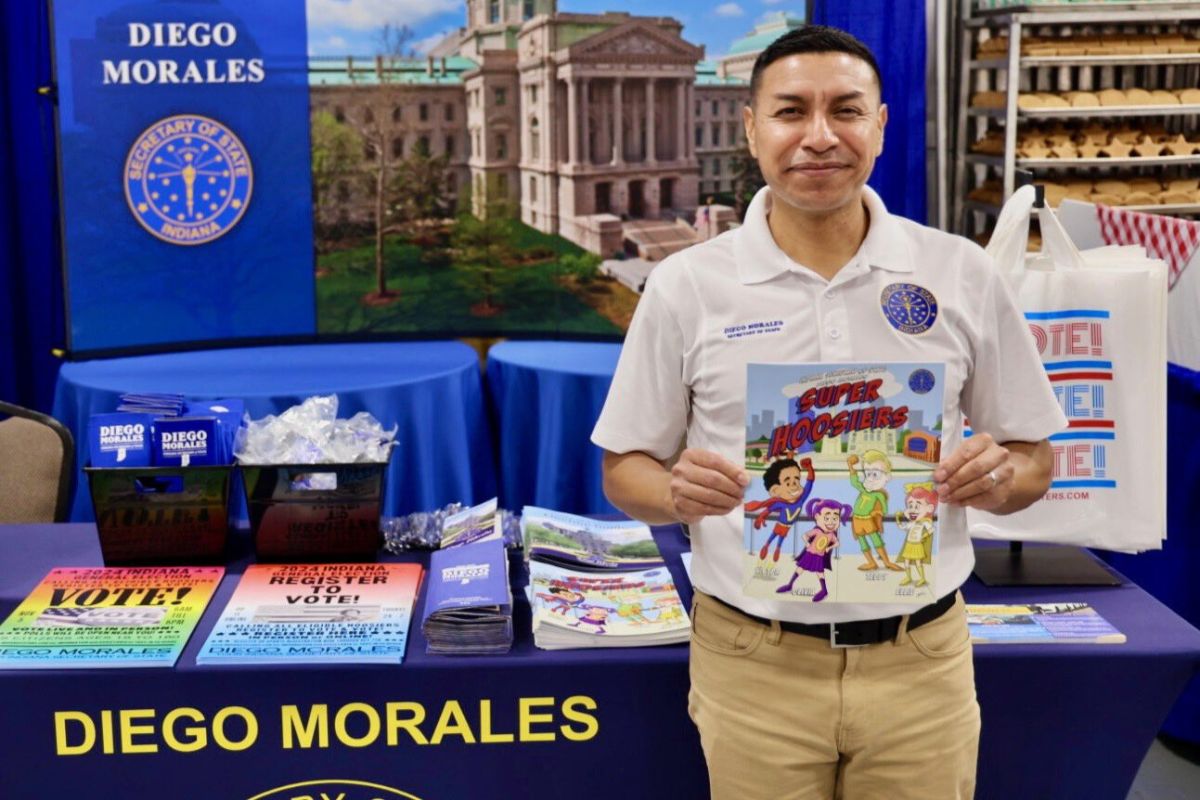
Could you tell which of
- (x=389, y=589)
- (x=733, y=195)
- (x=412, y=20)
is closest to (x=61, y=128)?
(x=412, y=20)

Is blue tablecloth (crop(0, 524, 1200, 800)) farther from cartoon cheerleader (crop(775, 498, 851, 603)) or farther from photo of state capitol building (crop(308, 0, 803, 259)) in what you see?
photo of state capitol building (crop(308, 0, 803, 259))

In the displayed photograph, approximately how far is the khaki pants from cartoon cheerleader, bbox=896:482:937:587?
107mm

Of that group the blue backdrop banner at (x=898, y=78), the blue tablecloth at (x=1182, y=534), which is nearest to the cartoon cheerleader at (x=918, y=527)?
the blue tablecloth at (x=1182, y=534)

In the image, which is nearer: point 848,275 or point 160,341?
point 848,275

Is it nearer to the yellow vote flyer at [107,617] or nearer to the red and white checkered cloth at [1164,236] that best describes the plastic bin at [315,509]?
the yellow vote flyer at [107,617]

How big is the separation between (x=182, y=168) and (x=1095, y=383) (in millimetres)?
3365

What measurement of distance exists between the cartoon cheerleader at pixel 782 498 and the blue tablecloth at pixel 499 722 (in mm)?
505

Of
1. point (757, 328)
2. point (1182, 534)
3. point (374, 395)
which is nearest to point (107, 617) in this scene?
point (757, 328)

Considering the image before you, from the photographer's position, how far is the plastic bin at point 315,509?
7.64 ft

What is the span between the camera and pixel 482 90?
492 centimetres

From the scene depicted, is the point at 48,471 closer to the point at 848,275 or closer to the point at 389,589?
the point at 389,589

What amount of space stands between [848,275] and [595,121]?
3477 mm

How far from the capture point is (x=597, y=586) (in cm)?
227

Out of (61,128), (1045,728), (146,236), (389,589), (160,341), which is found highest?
(61,128)
